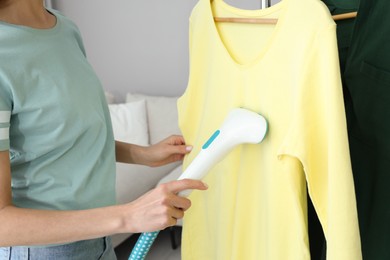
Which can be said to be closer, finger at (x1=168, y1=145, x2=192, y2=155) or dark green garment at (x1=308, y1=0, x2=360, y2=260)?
dark green garment at (x1=308, y1=0, x2=360, y2=260)

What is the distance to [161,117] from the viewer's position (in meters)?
2.82

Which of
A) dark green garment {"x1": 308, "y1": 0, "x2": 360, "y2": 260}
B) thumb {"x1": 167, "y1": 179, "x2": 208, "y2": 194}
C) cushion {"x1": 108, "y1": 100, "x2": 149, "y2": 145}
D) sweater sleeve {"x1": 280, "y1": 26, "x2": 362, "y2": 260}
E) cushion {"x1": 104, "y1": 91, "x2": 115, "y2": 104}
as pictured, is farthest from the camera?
cushion {"x1": 104, "y1": 91, "x2": 115, "y2": 104}

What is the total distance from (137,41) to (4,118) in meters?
2.34

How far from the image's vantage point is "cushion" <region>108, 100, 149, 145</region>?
2.77 m

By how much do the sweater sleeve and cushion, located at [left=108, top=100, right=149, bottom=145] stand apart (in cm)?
212

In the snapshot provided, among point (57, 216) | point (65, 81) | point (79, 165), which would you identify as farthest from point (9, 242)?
point (65, 81)

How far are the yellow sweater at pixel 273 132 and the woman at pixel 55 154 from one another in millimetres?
152

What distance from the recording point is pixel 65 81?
2.81ft

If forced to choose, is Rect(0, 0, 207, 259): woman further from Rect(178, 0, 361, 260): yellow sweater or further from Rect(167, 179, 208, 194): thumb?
Rect(178, 0, 361, 260): yellow sweater

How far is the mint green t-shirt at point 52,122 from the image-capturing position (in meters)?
0.78

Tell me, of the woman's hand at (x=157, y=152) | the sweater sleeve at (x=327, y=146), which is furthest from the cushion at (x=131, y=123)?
the sweater sleeve at (x=327, y=146)

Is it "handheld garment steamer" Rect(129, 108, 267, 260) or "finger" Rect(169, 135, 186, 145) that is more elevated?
"handheld garment steamer" Rect(129, 108, 267, 260)

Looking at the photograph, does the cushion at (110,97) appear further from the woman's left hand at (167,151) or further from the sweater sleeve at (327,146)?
the sweater sleeve at (327,146)

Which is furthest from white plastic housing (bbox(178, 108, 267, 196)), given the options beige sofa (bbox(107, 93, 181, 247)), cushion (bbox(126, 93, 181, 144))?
cushion (bbox(126, 93, 181, 144))
